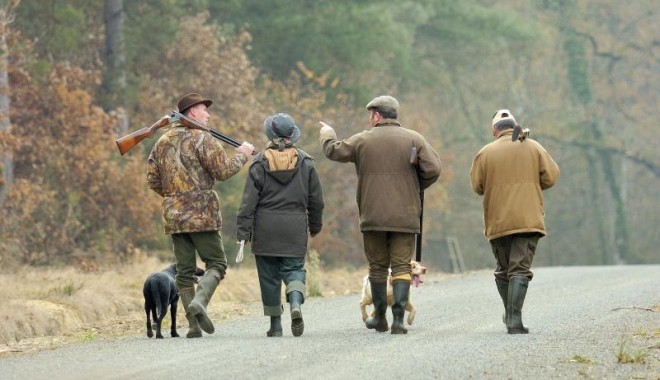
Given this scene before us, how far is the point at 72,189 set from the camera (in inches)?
1030

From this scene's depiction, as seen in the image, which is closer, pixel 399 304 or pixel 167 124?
pixel 399 304

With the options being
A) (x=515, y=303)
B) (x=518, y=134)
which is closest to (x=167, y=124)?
(x=518, y=134)

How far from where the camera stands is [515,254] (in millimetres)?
12984

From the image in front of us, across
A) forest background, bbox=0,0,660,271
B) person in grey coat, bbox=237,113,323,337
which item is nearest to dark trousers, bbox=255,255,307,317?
person in grey coat, bbox=237,113,323,337

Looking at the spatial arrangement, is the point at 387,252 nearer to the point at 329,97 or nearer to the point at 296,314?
the point at 296,314

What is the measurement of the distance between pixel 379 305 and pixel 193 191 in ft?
6.59

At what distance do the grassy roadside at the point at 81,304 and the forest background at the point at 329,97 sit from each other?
3339 mm

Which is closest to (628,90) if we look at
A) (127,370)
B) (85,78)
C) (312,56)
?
(312,56)

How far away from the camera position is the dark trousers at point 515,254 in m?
12.9

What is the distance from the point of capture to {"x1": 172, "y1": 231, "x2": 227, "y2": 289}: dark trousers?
42.9 ft

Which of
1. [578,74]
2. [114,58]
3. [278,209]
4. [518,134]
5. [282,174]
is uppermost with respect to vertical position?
[578,74]

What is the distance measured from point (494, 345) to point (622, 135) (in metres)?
43.8

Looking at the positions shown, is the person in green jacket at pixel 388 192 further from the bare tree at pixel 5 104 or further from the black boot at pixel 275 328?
the bare tree at pixel 5 104

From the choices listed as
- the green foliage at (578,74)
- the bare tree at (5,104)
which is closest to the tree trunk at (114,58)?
the bare tree at (5,104)
